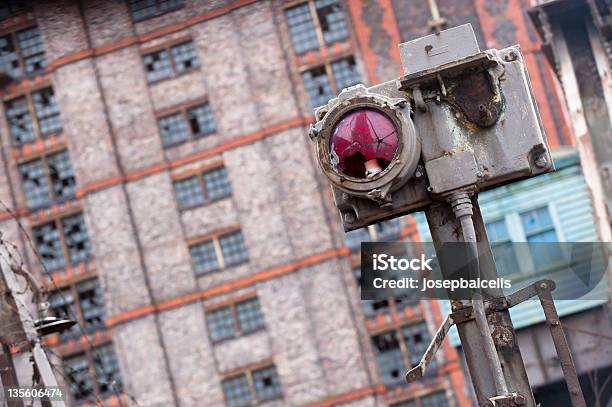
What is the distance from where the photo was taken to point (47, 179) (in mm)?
38469

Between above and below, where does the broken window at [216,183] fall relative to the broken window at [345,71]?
below

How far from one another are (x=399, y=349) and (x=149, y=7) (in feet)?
43.3

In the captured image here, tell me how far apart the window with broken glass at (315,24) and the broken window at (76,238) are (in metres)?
8.64

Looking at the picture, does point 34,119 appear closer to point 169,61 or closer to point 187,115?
point 169,61

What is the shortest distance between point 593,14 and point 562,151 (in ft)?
42.1

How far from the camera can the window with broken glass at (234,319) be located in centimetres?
3653

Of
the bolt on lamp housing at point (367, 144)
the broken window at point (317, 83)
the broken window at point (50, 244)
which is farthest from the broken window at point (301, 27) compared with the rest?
the bolt on lamp housing at point (367, 144)

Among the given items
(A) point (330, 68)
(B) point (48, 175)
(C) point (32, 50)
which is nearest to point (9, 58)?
(C) point (32, 50)

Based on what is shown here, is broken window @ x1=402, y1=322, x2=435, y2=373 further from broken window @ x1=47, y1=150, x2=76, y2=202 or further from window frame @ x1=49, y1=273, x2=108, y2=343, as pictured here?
broken window @ x1=47, y1=150, x2=76, y2=202

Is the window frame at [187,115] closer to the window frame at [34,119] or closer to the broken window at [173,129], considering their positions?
the broken window at [173,129]

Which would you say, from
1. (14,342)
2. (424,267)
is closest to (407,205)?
(424,267)

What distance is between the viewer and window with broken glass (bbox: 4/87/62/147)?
38.5 metres

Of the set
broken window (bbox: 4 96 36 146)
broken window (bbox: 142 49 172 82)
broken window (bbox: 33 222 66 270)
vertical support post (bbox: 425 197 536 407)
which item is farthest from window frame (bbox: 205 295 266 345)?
vertical support post (bbox: 425 197 536 407)

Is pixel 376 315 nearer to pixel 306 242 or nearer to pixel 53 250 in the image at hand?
pixel 306 242
